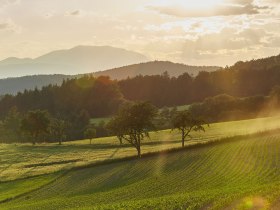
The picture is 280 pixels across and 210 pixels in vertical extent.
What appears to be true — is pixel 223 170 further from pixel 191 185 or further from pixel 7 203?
pixel 7 203

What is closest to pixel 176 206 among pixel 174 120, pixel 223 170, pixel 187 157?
pixel 223 170

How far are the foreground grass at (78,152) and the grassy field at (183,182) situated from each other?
47.6 ft

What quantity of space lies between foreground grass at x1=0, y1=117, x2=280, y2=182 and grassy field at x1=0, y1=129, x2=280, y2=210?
14.5 meters

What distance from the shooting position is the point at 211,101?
612 feet

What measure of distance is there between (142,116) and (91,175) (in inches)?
942

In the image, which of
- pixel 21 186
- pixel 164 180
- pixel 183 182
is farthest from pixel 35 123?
pixel 183 182

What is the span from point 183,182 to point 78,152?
Answer: 7474cm

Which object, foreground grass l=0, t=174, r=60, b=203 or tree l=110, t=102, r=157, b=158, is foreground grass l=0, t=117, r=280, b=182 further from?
tree l=110, t=102, r=157, b=158

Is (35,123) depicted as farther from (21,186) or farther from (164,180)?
(164,180)

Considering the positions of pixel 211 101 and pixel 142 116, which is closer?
pixel 142 116

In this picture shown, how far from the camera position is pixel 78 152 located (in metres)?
125

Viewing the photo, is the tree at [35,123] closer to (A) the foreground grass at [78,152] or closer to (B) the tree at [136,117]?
(A) the foreground grass at [78,152]

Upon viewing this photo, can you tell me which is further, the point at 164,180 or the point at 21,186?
the point at 21,186

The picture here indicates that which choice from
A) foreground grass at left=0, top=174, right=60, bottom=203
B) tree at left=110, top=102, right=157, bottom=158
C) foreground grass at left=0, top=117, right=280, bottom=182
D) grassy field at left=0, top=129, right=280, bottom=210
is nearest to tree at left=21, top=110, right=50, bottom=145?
foreground grass at left=0, top=117, right=280, bottom=182
